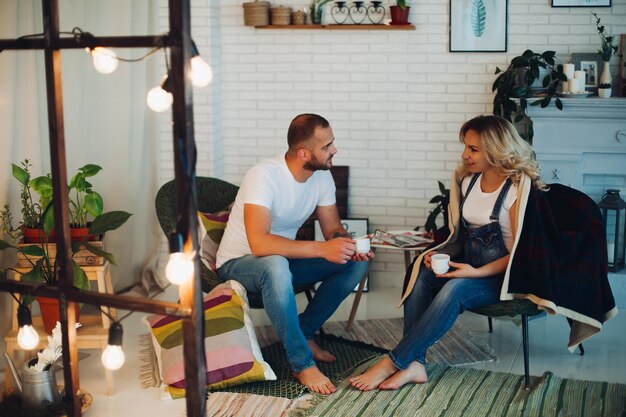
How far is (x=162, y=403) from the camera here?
13.3 ft

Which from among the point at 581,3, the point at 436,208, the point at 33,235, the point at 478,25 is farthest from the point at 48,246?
the point at 581,3

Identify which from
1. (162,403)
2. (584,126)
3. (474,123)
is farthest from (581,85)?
(162,403)

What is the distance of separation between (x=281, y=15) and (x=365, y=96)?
76 cm

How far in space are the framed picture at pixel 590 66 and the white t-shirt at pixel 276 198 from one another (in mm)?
1971

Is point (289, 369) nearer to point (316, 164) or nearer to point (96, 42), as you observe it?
point (316, 164)

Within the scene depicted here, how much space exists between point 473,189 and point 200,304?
78.3 inches

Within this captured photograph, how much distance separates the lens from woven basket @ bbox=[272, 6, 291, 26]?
5.73 metres

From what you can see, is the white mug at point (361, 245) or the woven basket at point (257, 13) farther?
the woven basket at point (257, 13)

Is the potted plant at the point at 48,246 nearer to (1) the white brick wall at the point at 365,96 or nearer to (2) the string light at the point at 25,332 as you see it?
(2) the string light at the point at 25,332

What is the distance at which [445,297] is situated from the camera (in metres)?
4.04

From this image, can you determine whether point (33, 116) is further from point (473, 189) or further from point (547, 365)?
point (547, 365)

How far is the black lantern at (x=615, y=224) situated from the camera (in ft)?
17.5

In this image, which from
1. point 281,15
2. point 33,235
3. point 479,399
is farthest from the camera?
point 281,15

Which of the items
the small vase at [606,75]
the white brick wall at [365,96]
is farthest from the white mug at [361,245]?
the small vase at [606,75]
